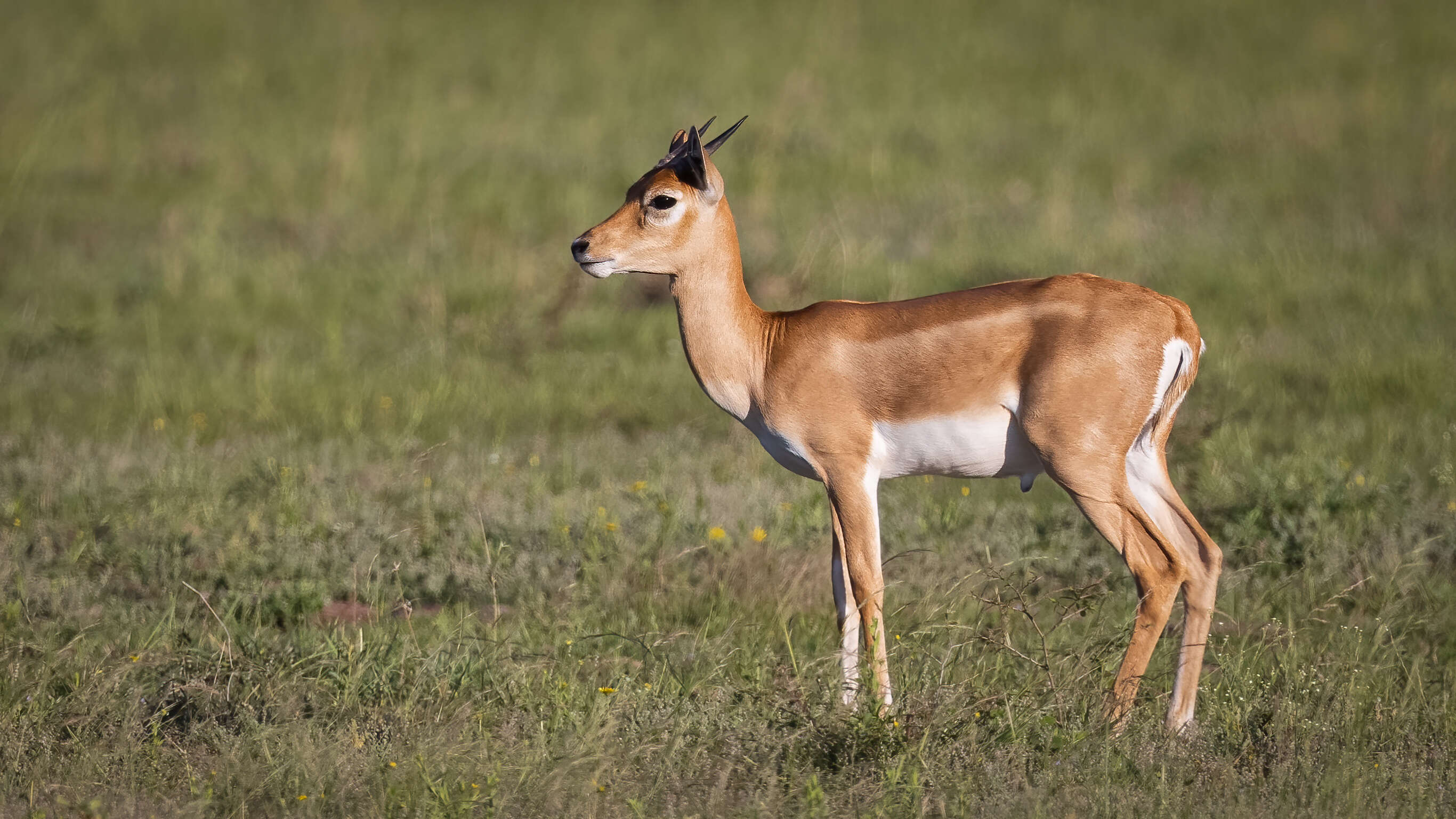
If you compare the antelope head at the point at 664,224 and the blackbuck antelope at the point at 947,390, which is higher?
the antelope head at the point at 664,224

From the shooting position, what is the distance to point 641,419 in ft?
30.5

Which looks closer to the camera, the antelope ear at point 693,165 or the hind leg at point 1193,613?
the hind leg at point 1193,613

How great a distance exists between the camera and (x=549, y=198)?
14.4m

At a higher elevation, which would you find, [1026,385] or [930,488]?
[1026,385]

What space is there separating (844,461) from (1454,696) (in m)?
2.28

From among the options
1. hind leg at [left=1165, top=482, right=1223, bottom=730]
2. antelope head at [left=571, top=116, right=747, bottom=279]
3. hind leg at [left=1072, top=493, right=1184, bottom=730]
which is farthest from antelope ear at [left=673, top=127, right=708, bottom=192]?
hind leg at [left=1165, top=482, right=1223, bottom=730]

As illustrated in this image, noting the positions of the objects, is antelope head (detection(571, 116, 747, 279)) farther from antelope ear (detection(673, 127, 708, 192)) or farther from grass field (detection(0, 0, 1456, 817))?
grass field (detection(0, 0, 1456, 817))

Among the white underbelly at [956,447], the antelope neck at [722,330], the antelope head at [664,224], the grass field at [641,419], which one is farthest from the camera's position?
the antelope neck at [722,330]

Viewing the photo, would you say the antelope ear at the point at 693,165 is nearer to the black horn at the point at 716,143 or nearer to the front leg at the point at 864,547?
the black horn at the point at 716,143

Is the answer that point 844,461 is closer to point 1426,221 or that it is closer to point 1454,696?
point 1454,696

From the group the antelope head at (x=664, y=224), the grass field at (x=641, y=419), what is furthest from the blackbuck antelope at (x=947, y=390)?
the grass field at (x=641, y=419)

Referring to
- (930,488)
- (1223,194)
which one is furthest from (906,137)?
(930,488)

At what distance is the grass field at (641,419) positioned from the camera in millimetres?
4492

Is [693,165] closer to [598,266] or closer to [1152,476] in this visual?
[598,266]
